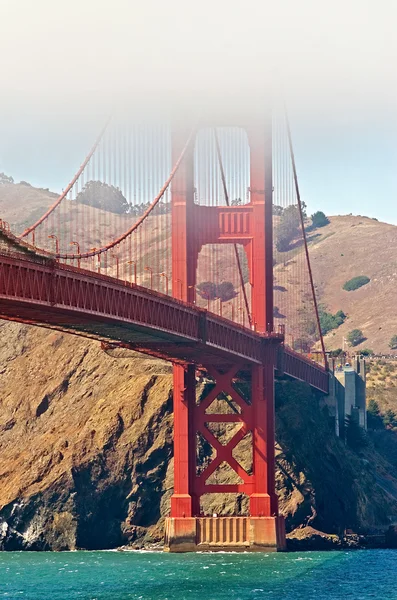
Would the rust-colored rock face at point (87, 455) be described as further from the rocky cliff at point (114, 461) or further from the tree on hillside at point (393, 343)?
the tree on hillside at point (393, 343)

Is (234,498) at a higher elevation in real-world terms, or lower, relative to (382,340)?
lower

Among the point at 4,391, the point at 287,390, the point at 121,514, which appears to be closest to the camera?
the point at 121,514

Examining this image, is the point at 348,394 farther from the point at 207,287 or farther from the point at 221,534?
the point at 207,287

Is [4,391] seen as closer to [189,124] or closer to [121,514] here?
[121,514]

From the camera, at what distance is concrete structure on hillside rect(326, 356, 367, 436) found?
408 ft

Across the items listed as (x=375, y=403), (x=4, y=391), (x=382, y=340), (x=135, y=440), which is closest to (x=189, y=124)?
(x=135, y=440)

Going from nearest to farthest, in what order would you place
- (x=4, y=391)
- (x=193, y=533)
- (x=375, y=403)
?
(x=193, y=533) → (x=4, y=391) → (x=375, y=403)

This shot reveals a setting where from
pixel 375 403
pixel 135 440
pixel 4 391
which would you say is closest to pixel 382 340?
pixel 375 403

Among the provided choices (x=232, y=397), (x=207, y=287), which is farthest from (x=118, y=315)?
(x=207, y=287)

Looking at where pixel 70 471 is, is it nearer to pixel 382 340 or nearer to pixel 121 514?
pixel 121 514

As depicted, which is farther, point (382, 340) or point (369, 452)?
point (382, 340)

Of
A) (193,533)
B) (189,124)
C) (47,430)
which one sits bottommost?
(193,533)

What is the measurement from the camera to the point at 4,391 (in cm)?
12144

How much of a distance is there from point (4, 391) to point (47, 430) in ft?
30.5
